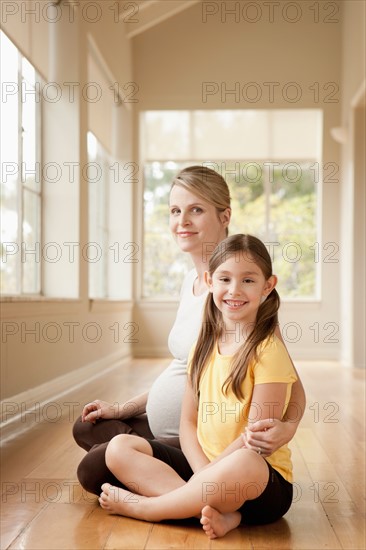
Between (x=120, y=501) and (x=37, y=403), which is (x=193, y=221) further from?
(x=37, y=403)

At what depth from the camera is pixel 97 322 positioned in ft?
20.7

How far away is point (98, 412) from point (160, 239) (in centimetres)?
639

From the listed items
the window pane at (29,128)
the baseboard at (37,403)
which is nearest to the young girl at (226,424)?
the baseboard at (37,403)

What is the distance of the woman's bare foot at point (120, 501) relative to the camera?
6.73 ft

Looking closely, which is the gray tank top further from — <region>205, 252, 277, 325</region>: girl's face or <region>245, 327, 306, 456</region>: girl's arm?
<region>245, 327, 306, 456</region>: girl's arm

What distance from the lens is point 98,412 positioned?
2.40 metres

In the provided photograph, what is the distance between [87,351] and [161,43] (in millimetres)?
4200

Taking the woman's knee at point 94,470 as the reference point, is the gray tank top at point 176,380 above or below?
above

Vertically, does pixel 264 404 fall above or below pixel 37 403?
above

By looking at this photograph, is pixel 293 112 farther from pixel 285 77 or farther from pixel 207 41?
pixel 207 41

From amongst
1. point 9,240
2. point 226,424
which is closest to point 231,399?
point 226,424

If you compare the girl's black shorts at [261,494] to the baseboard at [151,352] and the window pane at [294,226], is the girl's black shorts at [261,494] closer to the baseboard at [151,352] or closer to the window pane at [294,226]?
the baseboard at [151,352]

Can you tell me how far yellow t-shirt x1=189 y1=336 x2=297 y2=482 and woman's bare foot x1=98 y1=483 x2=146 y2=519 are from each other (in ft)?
0.77

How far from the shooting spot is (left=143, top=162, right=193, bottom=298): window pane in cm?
871
